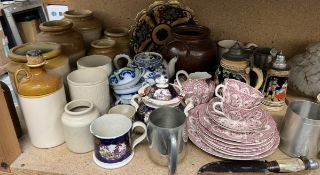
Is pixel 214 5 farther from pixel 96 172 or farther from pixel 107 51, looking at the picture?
pixel 96 172

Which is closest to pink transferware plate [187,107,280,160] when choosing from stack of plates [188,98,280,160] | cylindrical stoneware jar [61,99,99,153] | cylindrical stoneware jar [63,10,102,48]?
stack of plates [188,98,280,160]

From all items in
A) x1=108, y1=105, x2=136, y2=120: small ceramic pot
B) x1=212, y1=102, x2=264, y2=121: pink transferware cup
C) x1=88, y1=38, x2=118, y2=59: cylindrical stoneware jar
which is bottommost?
x1=108, y1=105, x2=136, y2=120: small ceramic pot

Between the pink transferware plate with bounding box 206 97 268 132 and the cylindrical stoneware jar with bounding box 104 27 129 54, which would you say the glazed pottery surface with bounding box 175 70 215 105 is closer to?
the pink transferware plate with bounding box 206 97 268 132

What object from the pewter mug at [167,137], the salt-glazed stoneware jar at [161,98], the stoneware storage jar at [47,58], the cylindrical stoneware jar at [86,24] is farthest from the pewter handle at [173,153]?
the cylindrical stoneware jar at [86,24]

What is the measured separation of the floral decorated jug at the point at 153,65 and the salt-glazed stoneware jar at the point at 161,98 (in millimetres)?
73

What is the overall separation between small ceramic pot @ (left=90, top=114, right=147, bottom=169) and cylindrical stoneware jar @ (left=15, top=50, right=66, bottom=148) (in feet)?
0.30

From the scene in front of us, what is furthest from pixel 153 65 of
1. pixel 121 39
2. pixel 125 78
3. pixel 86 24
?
pixel 86 24

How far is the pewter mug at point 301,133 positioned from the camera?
56cm

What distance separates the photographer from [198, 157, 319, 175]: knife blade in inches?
21.4

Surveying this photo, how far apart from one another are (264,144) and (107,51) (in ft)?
1.52

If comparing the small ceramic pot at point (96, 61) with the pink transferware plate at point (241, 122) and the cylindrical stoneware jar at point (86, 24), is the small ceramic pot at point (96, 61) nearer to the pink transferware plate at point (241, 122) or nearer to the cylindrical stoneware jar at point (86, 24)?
the cylindrical stoneware jar at point (86, 24)

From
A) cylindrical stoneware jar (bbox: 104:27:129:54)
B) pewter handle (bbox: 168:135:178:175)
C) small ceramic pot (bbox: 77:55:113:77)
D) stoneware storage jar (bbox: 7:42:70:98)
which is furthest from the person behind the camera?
cylindrical stoneware jar (bbox: 104:27:129:54)

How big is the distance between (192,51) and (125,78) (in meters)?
0.19

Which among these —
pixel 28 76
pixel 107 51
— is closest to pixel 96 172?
pixel 28 76
